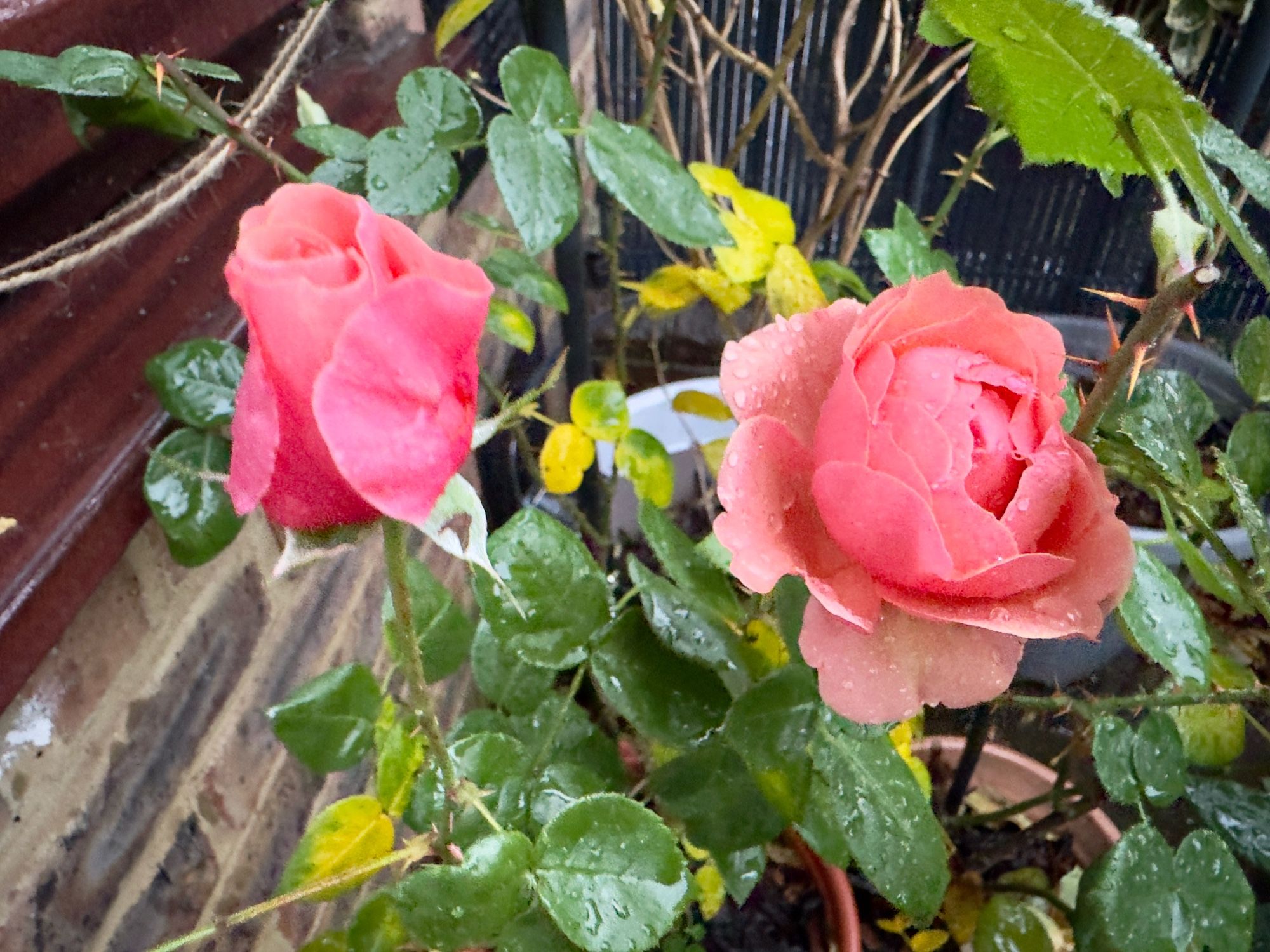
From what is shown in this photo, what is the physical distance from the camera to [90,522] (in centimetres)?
39

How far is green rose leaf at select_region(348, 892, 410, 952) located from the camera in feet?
1.43

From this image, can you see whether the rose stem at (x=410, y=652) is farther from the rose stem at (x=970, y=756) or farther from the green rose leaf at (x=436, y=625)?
the rose stem at (x=970, y=756)

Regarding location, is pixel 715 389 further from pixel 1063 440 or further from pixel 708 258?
pixel 1063 440

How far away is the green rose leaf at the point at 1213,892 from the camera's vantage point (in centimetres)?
47

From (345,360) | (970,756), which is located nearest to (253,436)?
(345,360)

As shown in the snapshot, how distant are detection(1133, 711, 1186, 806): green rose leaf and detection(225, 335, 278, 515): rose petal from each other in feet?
1.59

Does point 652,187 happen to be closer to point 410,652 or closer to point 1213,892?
point 410,652

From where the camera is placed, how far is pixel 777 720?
1.32 ft

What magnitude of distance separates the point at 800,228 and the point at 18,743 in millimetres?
1388

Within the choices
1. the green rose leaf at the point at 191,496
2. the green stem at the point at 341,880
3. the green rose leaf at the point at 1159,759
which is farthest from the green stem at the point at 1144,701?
the green rose leaf at the point at 191,496

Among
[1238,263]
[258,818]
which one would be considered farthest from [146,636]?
[1238,263]

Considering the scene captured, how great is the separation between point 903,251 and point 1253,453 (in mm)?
255

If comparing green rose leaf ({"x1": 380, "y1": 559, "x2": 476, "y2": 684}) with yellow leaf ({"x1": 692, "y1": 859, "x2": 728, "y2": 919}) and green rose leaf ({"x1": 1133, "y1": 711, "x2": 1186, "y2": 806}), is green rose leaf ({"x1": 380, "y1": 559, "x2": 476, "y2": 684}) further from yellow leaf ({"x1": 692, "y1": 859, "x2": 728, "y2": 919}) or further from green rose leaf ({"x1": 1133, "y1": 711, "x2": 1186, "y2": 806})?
green rose leaf ({"x1": 1133, "y1": 711, "x2": 1186, "y2": 806})

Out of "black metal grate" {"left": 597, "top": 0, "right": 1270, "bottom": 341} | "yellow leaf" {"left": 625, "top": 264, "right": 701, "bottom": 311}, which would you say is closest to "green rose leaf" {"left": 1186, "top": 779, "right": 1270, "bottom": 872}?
"yellow leaf" {"left": 625, "top": 264, "right": 701, "bottom": 311}
